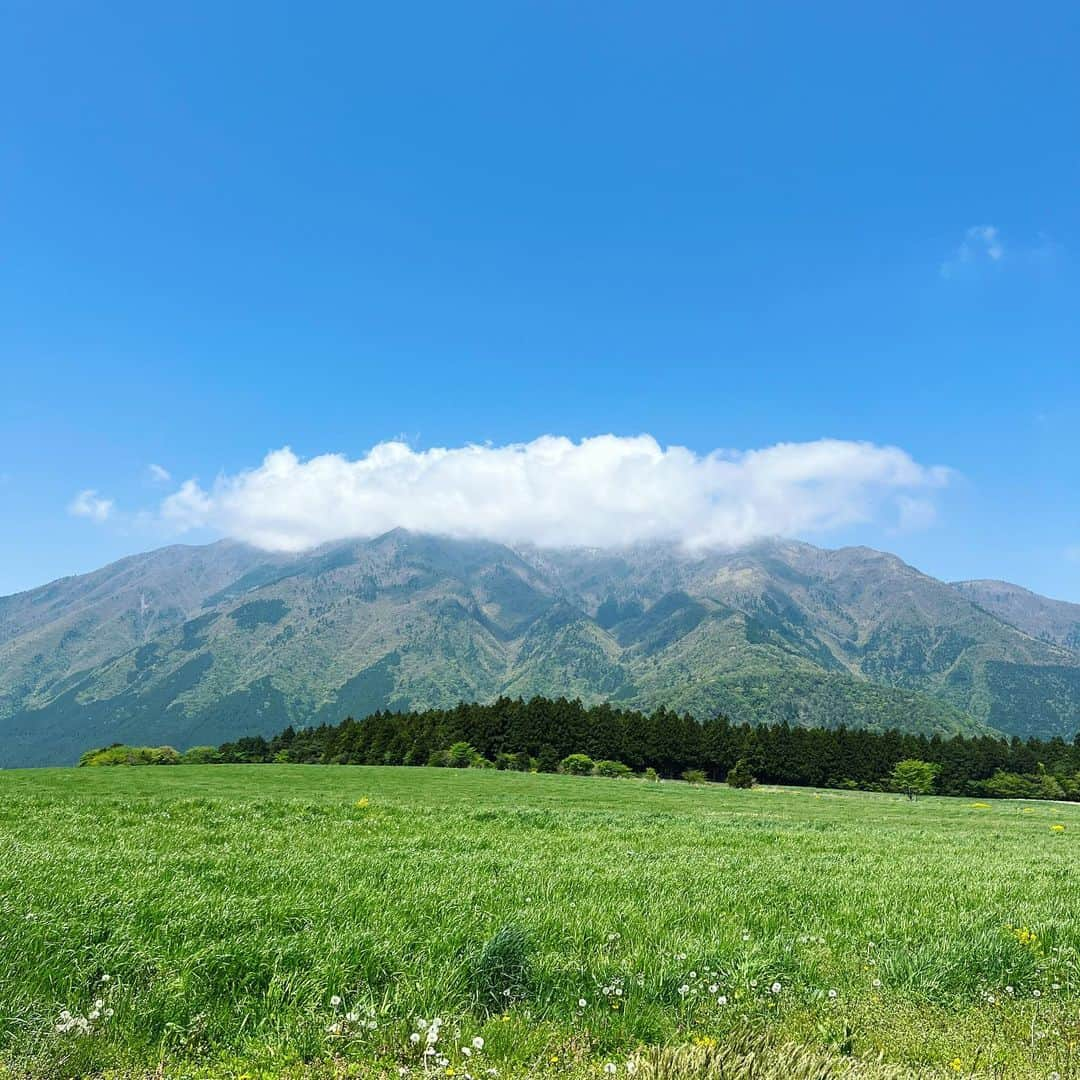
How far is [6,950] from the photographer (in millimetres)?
5121

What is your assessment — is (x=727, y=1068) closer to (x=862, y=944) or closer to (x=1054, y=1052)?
(x=1054, y=1052)

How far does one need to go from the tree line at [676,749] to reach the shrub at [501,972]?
392 ft

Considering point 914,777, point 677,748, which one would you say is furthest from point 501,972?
point 914,777

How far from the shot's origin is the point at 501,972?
5.66 metres

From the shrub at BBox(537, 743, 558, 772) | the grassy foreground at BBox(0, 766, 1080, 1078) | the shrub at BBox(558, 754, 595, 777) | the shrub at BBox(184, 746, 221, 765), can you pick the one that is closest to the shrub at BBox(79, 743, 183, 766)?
the shrub at BBox(184, 746, 221, 765)

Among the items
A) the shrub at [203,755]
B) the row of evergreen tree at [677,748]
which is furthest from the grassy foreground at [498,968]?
the shrub at [203,755]

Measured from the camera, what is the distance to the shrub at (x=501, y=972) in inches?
213

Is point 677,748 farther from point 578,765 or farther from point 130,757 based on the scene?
point 130,757

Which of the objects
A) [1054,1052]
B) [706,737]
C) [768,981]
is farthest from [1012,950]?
[706,737]

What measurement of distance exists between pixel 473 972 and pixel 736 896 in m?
4.82

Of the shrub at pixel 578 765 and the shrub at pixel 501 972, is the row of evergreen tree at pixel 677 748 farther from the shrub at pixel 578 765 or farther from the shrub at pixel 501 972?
the shrub at pixel 501 972

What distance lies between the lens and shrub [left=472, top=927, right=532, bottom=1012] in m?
5.40

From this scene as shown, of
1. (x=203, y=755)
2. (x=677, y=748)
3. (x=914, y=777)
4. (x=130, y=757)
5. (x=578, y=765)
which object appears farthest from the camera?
(x=677, y=748)

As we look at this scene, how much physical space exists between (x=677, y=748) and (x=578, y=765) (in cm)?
2650
